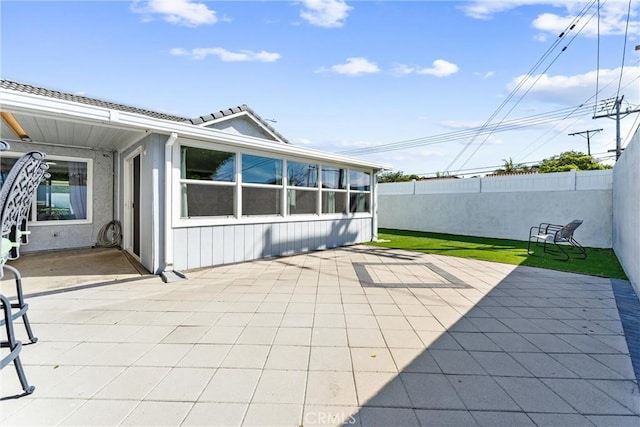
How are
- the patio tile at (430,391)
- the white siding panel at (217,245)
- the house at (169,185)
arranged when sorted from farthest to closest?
the white siding panel at (217,245), the house at (169,185), the patio tile at (430,391)

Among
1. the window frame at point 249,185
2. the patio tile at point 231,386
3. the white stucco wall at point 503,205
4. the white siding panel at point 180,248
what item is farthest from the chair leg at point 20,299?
the white stucco wall at point 503,205

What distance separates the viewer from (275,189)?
23.7ft

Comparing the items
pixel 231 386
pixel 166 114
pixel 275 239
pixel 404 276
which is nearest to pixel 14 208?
pixel 231 386

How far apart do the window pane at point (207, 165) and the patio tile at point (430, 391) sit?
490cm

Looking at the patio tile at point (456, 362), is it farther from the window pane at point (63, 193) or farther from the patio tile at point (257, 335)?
the window pane at point (63, 193)

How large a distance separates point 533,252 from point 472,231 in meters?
4.06

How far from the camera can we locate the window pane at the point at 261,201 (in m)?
6.56

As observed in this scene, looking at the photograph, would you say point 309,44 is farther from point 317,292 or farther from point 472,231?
point 472,231

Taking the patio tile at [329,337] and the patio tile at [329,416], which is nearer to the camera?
the patio tile at [329,416]

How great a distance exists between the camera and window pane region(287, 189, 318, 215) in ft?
25.1

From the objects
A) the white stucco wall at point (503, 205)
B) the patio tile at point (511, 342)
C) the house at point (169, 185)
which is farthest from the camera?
the white stucco wall at point (503, 205)

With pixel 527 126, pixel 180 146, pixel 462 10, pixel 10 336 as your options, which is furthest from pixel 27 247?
pixel 527 126

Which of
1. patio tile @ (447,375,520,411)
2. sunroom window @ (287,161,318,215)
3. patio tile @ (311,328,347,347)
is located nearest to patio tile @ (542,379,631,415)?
patio tile @ (447,375,520,411)

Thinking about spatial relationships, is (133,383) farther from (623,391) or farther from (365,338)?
(623,391)
